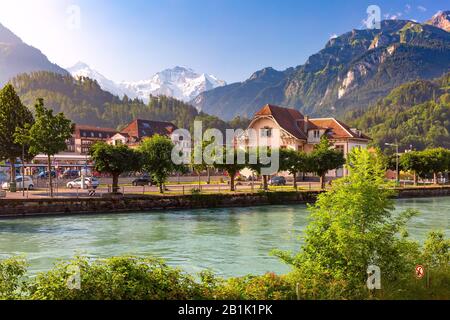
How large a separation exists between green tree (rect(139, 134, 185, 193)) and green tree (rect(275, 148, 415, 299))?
4844 cm

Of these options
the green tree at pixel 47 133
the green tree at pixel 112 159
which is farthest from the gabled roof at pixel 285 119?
the green tree at pixel 47 133

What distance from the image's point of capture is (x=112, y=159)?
60.2 meters

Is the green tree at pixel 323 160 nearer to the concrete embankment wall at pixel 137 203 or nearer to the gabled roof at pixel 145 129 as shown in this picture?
the concrete embankment wall at pixel 137 203

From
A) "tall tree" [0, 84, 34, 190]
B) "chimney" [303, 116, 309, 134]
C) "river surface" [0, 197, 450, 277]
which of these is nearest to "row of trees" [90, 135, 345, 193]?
"river surface" [0, 197, 450, 277]

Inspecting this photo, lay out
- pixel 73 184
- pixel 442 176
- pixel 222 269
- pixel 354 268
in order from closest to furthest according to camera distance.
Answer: pixel 354 268 < pixel 222 269 < pixel 73 184 < pixel 442 176

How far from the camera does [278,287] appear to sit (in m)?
13.3

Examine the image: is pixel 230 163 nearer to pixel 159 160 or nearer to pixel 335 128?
pixel 159 160

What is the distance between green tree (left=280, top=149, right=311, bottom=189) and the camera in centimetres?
7525

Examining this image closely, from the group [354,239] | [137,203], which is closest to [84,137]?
[137,203]
